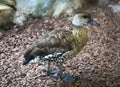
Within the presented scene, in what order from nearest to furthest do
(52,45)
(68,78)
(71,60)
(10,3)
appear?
(52,45), (68,78), (71,60), (10,3)

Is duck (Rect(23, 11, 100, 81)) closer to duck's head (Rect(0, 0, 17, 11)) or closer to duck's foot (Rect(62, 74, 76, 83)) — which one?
duck's foot (Rect(62, 74, 76, 83))

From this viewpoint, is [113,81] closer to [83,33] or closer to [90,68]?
[90,68]

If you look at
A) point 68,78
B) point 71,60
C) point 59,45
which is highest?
point 59,45

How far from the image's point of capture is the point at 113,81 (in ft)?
10.2

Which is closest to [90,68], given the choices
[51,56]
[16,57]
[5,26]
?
[51,56]

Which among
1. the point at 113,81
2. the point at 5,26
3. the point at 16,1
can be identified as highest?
the point at 16,1

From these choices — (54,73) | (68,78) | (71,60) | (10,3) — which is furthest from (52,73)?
(10,3)

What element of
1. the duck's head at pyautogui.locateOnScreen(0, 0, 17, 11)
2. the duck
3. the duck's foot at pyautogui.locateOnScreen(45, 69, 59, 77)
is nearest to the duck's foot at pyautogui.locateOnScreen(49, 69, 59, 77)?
the duck's foot at pyautogui.locateOnScreen(45, 69, 59, 77)

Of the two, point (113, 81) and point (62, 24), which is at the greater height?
point (62, 24)

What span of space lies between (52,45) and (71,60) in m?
0.54

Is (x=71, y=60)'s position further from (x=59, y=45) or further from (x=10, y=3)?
(x=10, y=3)

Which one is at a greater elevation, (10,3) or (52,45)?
(10,3)

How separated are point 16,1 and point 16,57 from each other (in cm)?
105

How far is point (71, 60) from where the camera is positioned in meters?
3.42
